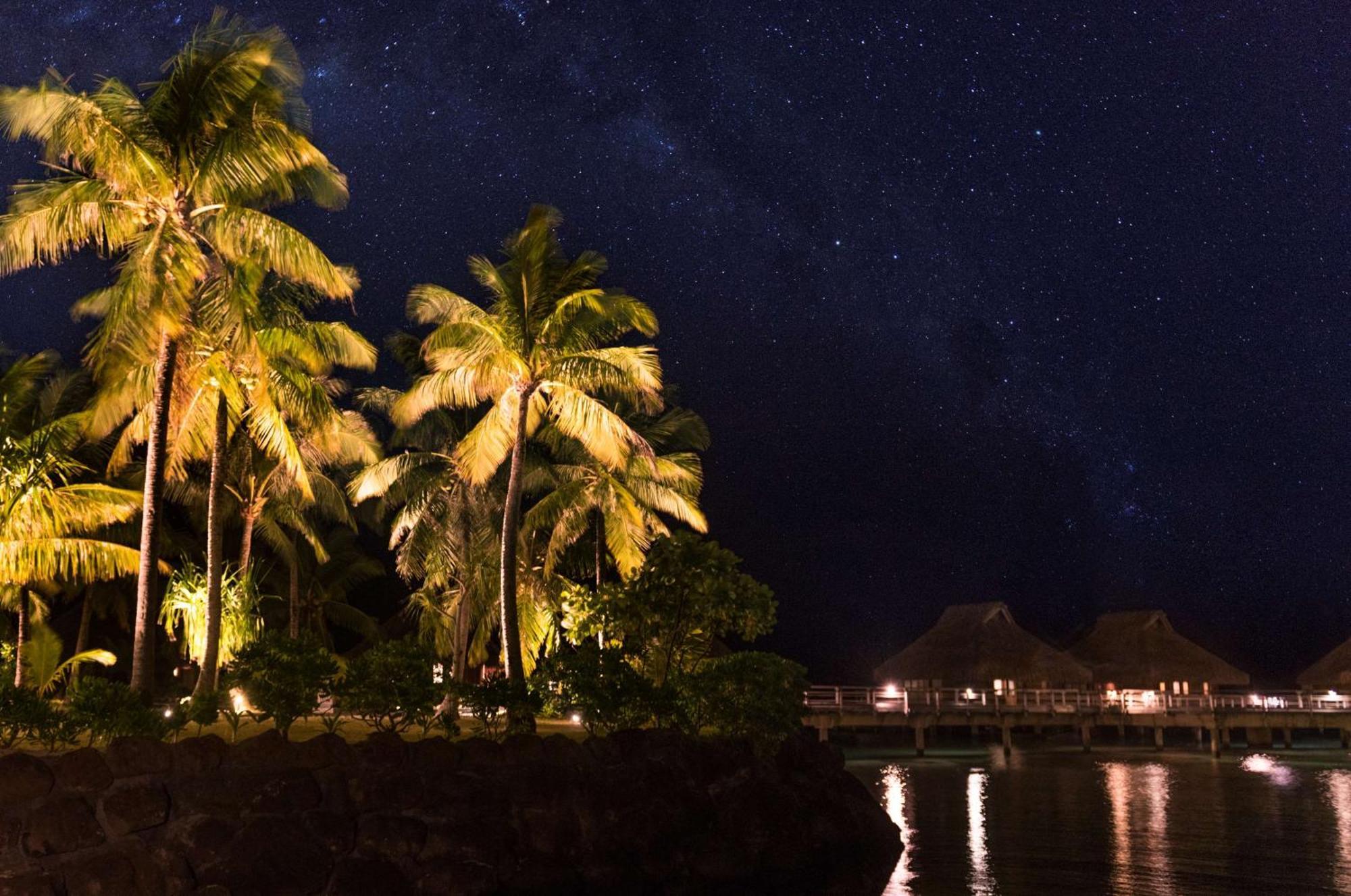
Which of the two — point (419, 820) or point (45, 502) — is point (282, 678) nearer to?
point (419, 820)

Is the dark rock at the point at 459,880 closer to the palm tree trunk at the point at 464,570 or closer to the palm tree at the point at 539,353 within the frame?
the palm tree at the point at 539,353

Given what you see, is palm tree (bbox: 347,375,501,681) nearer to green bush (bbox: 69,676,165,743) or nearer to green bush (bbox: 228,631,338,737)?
green bush (bbox: 228,631,338,737)

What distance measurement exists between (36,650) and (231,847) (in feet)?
34.1

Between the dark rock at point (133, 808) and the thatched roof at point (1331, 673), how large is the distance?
5221 cm

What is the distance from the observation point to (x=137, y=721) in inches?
466

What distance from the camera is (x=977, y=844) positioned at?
18.1 metres

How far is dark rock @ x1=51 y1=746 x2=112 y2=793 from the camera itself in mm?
10578

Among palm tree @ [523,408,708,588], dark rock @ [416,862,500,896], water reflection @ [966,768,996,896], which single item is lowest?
water reflection @ [966,768,996,896]

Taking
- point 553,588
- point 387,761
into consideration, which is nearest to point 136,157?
point 387,761

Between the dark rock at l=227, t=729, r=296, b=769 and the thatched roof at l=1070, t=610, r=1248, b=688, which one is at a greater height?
the thatched roof at l=1070, t=610, r=1248, b=688

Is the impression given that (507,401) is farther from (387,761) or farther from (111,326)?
(387,761)

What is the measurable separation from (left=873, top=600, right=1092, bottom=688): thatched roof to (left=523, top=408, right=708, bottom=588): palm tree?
78.8 feet

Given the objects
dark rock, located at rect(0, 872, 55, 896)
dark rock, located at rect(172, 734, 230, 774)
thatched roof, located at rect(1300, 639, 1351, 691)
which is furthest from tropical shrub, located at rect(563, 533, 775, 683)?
thatched roof, located at rect(1300, 639, 1351, 691)

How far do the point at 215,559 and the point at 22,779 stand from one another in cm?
658
